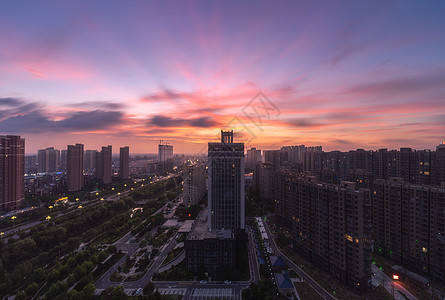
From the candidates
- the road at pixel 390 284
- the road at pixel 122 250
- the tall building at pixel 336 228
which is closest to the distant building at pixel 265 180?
the tall building at pixel 336 228

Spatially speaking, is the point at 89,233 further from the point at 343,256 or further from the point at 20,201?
the point at 343,256

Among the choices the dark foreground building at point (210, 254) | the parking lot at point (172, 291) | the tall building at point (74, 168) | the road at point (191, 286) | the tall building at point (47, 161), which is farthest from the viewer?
the tall building at point (47, 161)

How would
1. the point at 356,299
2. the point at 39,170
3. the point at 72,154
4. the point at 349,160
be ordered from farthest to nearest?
the point at 39,170 → the point at 72,154 → the point at 349,160 → the point at 356,299

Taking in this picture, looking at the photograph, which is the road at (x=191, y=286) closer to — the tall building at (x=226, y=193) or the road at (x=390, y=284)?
the tall building at (x=226, y=193)

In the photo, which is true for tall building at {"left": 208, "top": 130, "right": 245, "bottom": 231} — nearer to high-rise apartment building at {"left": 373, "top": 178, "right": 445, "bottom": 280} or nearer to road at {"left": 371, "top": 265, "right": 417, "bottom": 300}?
road at {"left": 371, "top": 265, "right": 417, "bottom": 300}

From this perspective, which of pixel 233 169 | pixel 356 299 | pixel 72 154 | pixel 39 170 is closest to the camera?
pixel 356 299

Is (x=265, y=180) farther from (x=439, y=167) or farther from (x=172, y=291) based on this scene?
(x=172, y=291)

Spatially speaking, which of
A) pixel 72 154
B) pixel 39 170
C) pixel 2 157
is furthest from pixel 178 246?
pixel 39 170
